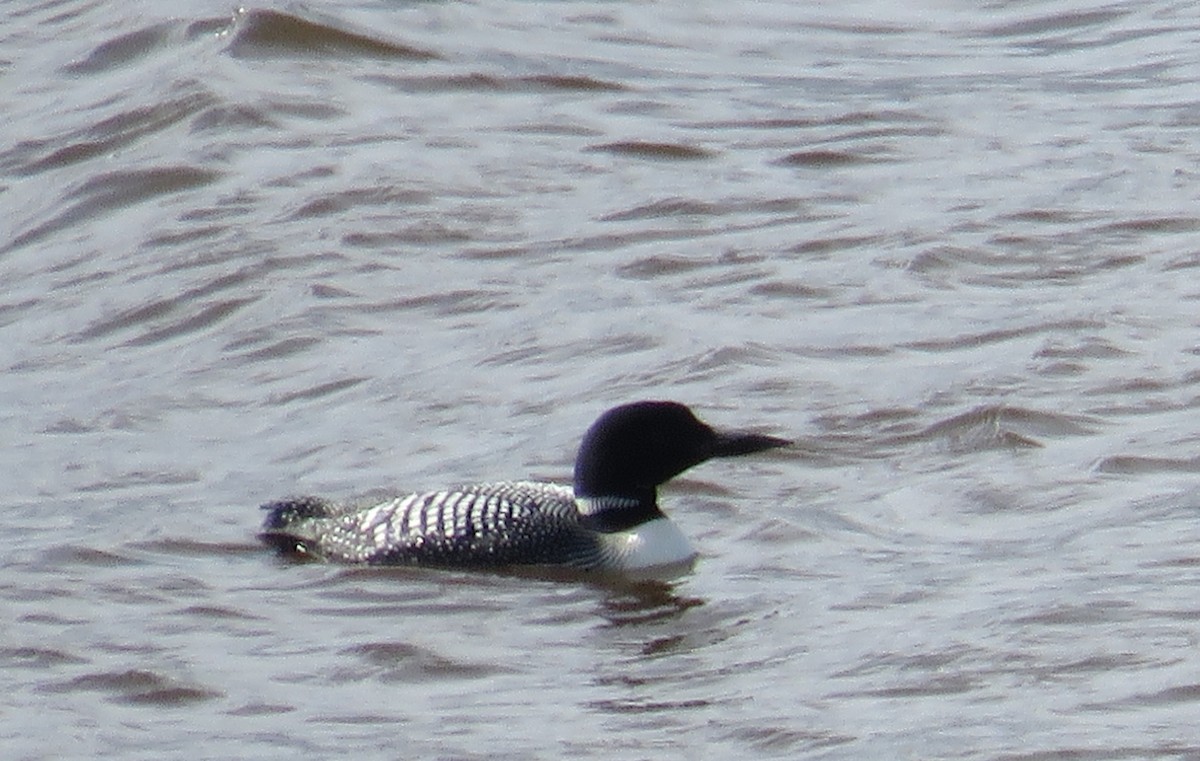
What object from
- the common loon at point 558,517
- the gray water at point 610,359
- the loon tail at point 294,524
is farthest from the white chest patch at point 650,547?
the loon tail at point 294,524

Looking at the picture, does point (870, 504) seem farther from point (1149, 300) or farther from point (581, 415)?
point (1149, 300)

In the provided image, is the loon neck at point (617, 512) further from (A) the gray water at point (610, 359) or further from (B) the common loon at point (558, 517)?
(A) the gray water at point (610, 359)

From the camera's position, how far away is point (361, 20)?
52.3 feet

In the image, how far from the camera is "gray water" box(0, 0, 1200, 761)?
7266 millimetres

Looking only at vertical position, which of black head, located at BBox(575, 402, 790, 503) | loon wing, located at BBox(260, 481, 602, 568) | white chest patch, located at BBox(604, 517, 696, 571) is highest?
black head, located at BBox(575, 402, 790, 503)

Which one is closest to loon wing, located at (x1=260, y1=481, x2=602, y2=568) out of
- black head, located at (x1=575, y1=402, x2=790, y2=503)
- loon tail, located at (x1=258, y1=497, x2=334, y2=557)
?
loon tail, located at (x1=258, y1=497, x2=334, y2=557)

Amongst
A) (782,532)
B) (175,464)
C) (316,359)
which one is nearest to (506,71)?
(316,359)

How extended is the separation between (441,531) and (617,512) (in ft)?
1.85

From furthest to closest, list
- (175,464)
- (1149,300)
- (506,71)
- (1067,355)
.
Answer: (506,71)
(1149,300)
(1067,355)
(175,464)

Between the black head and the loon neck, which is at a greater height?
the black head

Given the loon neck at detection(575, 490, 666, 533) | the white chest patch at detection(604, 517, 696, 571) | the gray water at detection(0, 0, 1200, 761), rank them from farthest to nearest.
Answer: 1. the loon neck at detection(575, 490, 666, 533)
2. the white chest patch at detection(604, 517, 696, 571)
3. the gray water at detection(0, 0, 1200, 761)

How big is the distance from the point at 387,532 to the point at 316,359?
2389mm

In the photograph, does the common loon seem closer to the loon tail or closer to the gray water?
the loon tail

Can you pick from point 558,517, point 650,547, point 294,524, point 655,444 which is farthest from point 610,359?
point 294,524
